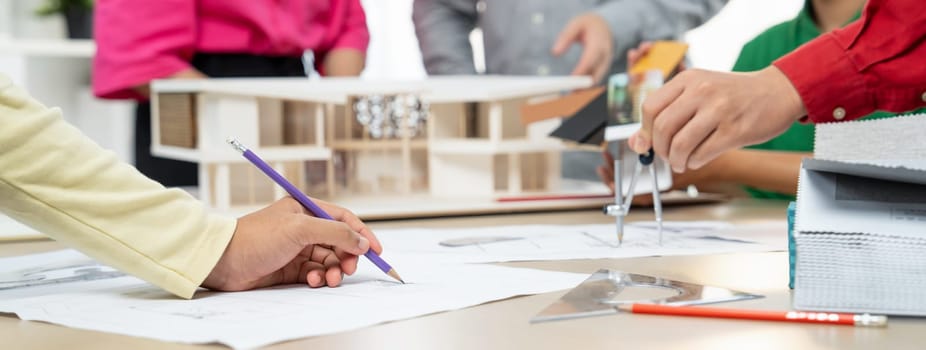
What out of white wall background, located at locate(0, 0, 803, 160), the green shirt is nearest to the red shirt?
the green shirt

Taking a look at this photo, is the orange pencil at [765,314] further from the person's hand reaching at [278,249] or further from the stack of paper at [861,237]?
the person's hand reaching at [278,249]

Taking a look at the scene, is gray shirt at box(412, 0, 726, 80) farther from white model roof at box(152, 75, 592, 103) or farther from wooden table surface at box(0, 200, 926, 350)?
wooden table surface at box(0, 200, 926, 350)

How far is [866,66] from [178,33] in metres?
1.07

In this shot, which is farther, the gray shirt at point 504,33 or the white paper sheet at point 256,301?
the gray shirt at point 504,33

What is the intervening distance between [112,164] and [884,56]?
0.66 m

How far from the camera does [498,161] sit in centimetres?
145

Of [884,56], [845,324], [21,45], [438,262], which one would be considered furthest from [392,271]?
[21,45]

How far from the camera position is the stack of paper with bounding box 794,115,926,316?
0.53m

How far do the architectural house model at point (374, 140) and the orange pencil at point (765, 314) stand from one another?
2.13 feet

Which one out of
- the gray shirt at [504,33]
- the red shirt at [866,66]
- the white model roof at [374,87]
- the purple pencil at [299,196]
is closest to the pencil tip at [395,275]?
the purple pencil at [299,196]

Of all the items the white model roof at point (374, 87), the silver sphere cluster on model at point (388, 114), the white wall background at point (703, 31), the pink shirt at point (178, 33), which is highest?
the white wall background at point (703, 31)

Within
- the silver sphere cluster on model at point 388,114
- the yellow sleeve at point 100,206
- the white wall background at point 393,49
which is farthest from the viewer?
the white wall background at point 393,49

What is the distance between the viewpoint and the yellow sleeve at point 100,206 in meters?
0.59

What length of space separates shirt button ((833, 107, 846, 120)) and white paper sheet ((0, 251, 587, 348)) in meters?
0.32
